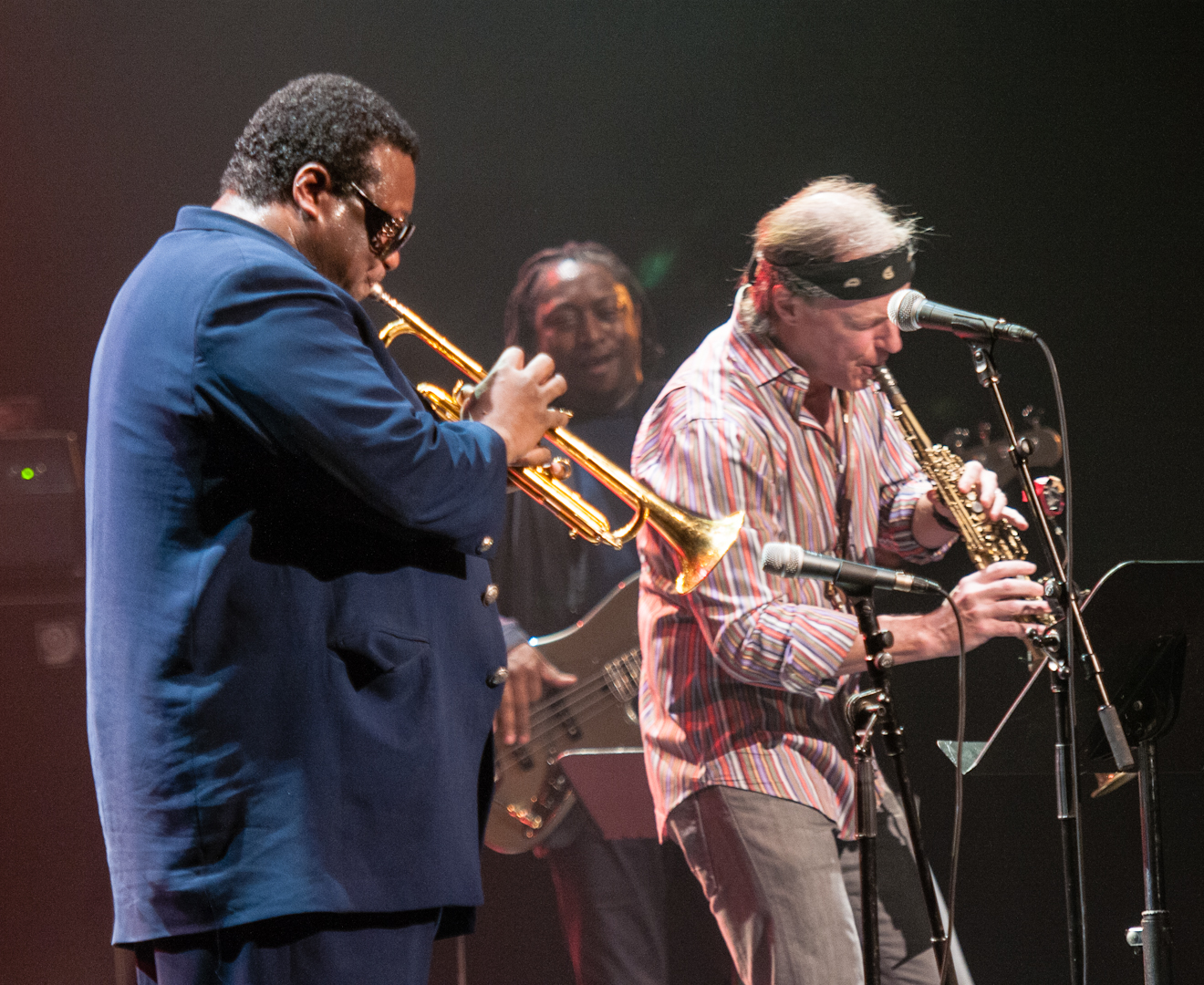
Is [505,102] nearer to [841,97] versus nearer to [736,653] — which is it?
[841,97]

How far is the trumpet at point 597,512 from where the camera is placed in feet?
7.52

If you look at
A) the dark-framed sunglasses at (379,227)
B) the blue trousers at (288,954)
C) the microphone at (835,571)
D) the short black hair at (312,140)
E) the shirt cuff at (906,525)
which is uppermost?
the short black hair at (312,140)

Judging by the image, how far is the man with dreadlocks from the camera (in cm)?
391

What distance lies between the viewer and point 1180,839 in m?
4.00

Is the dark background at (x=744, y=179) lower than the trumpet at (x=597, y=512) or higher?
higher

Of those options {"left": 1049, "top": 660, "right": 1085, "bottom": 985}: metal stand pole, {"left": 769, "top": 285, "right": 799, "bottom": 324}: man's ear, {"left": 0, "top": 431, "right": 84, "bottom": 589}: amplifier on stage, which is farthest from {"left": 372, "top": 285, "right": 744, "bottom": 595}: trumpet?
{"left": 0, "top": 431, "right": 84, "bottom": 589}: amplifier on stage

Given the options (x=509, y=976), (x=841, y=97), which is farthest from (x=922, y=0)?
(x=509, y=976)

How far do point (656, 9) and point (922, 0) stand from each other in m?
0.91

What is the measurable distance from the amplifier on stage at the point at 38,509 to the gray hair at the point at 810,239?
2.28 metres

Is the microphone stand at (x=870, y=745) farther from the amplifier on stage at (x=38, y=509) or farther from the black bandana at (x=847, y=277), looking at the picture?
the amplifier on stage at (x=38, y=509)

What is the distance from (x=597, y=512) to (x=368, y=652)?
0.73 metres

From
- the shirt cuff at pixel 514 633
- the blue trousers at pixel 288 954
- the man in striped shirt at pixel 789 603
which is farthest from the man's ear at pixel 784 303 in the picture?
the blue trousers at pixel 288 954

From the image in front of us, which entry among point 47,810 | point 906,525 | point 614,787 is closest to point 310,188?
point 906,525

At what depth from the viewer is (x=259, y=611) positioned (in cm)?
171
